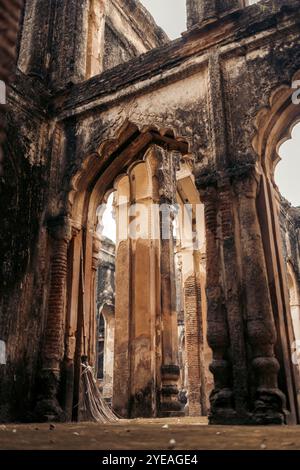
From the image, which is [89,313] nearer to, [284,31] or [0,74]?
[284,31]

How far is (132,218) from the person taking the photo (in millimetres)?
9938

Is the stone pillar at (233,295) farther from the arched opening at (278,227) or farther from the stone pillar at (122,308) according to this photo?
the stone pillar at (122,308)

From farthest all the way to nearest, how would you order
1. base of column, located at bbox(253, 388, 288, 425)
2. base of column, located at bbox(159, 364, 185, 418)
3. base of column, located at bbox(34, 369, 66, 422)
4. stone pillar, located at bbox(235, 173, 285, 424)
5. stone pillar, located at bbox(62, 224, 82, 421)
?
base of column, located at bbox(159, 364, 185, 418)
stone pillar, located at bbox(62, 224, 82, 421)
base of column, located at bbox(34, 369, 66, 422)
stone pillar, located at bbox(235, 173, 285, 424)
base of column, located at bbox(253, 388, 288, 425)

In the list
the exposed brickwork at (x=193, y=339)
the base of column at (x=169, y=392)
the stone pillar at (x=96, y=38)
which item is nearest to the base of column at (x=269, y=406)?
the base of column at (x=169, y=392)

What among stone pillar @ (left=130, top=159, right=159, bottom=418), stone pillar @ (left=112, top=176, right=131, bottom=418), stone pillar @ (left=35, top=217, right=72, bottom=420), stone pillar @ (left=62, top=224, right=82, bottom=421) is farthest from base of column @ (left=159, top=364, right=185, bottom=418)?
stone pillar @ (left=35, top=217, right=72, bottom=420)

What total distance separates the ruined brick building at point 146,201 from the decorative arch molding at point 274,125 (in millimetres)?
23

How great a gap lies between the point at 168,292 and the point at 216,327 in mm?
3704

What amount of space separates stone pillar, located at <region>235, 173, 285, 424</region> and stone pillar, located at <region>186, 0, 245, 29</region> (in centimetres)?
271

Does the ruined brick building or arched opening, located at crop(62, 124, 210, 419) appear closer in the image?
the ruined brick building

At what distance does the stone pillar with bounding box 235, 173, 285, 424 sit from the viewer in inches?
195

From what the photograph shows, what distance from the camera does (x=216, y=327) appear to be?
550cm

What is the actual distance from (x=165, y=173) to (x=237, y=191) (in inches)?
173

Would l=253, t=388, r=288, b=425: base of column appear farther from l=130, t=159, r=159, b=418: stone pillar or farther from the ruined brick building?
l=130, t=159, r=159, b=418: stone pillar
